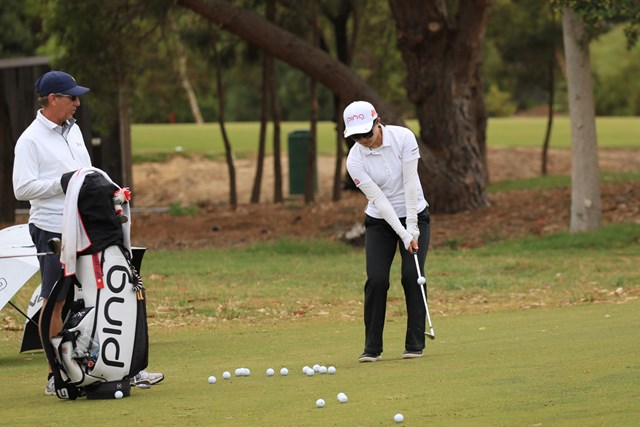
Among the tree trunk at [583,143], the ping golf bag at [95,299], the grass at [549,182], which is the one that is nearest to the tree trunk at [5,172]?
the grass at [549,182]

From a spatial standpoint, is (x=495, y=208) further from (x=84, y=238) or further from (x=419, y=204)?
(x=84, y=238)

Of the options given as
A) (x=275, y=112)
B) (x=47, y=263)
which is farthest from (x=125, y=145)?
(x=47, y=263)

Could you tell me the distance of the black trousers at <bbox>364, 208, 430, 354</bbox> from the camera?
10164 mm

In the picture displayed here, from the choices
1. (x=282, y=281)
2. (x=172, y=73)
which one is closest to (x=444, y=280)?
(x=282, y=281)

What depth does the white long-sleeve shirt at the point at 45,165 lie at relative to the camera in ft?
28.8

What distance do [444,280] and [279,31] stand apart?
901 centimetres

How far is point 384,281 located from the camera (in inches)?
400

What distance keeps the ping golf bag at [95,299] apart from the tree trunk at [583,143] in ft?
50.1

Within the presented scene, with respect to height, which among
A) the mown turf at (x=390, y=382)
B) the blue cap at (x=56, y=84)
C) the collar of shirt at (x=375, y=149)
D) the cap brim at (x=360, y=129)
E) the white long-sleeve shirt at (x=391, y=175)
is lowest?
the mown turf at (x=390, y=382)

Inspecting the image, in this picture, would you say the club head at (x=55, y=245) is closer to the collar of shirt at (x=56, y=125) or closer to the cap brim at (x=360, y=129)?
the collar of shirt at (x=56, y=125)

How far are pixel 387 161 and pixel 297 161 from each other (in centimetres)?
2716

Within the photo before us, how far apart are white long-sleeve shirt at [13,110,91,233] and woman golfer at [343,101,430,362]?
2.13 m

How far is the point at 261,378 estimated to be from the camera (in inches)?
368

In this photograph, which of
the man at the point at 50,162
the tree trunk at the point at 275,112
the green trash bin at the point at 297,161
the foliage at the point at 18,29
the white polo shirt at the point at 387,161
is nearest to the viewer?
the man at the point at 50,162
